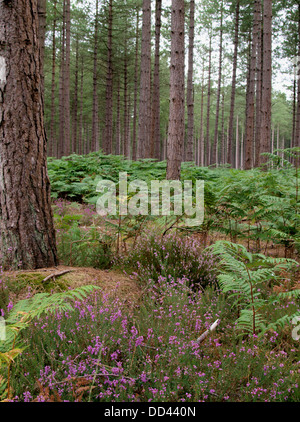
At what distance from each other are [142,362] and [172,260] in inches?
73.2

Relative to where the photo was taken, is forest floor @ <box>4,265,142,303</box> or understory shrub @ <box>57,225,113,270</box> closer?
forest floor @ <box>4,265,142,303</box>

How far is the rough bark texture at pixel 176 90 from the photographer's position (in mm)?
7191

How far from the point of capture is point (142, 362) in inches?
79.8

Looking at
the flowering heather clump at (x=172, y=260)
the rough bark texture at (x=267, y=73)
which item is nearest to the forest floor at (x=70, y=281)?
the flowering heather clump at (x=172, y=260)

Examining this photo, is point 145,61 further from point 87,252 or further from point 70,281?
point 70,281

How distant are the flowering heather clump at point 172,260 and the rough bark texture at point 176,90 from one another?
3.54 m

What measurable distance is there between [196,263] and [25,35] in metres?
3.19

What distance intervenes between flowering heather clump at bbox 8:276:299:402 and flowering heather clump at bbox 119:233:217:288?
92cm

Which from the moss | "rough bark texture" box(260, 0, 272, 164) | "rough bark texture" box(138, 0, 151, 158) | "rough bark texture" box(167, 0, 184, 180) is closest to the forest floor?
the moss

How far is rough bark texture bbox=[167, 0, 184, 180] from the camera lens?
23.6 ft

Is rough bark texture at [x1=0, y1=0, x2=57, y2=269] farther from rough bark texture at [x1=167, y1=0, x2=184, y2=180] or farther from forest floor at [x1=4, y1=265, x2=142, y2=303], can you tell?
rough bark texture at [x1=167, y1=0, x2=184, y2=180]

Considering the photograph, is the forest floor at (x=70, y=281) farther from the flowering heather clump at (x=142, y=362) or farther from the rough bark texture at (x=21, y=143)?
the flowering heather clump at (x=142, y=362)

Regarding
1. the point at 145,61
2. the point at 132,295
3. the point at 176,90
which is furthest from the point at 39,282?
the point at 145,61

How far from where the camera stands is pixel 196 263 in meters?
3.72
